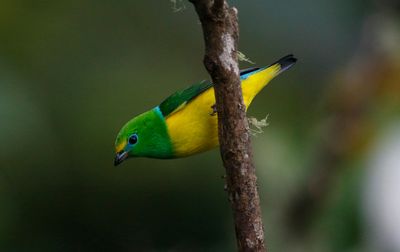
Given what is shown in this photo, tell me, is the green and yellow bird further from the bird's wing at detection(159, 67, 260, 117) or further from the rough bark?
the rough bark

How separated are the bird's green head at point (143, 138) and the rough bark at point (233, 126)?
146 cm

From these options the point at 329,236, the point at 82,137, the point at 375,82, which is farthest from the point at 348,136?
the point at 82,137

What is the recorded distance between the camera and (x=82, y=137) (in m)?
4.78

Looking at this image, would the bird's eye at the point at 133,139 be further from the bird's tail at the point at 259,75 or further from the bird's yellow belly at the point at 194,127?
the bird's tail at the point at 259,75

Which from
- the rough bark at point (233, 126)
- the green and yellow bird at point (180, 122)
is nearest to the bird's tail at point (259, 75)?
the green and yellow bird at point (180, 122)

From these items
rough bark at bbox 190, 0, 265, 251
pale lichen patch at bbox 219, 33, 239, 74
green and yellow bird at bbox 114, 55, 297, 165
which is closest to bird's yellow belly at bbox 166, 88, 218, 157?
green and yellow bird at bbox 114, 55, 297, 165

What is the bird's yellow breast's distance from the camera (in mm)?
4449

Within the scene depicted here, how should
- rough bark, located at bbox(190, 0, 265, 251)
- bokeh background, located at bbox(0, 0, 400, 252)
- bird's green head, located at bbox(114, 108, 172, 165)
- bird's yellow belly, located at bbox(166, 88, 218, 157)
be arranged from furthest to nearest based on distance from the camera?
bird's green head, located at bbox(114, 108, 172, 165) → bird's yellow belly, located at bbox(166, 88, 218, 157) → bokeh background, located at bbox(0, 0, 400, 252) → rough bark, located at bbox(190, 0, 265, 251)

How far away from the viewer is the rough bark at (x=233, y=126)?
295cm

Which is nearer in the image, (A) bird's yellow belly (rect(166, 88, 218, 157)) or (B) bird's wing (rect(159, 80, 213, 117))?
(A) bird's yellow belly (rect(166, 88, 218, 157))

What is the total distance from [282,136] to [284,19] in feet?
2.19

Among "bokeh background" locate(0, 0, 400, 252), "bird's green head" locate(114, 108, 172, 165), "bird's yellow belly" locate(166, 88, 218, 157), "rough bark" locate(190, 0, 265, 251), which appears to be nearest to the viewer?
"rough bark" locate(190, 0, 265, 251)

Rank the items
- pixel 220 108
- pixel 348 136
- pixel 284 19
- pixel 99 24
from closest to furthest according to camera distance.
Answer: pixel 220 108 < pixel 348 136 < pixel 284 19 < pixel 99 24

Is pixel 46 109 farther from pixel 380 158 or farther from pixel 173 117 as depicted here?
pixel 380 158
